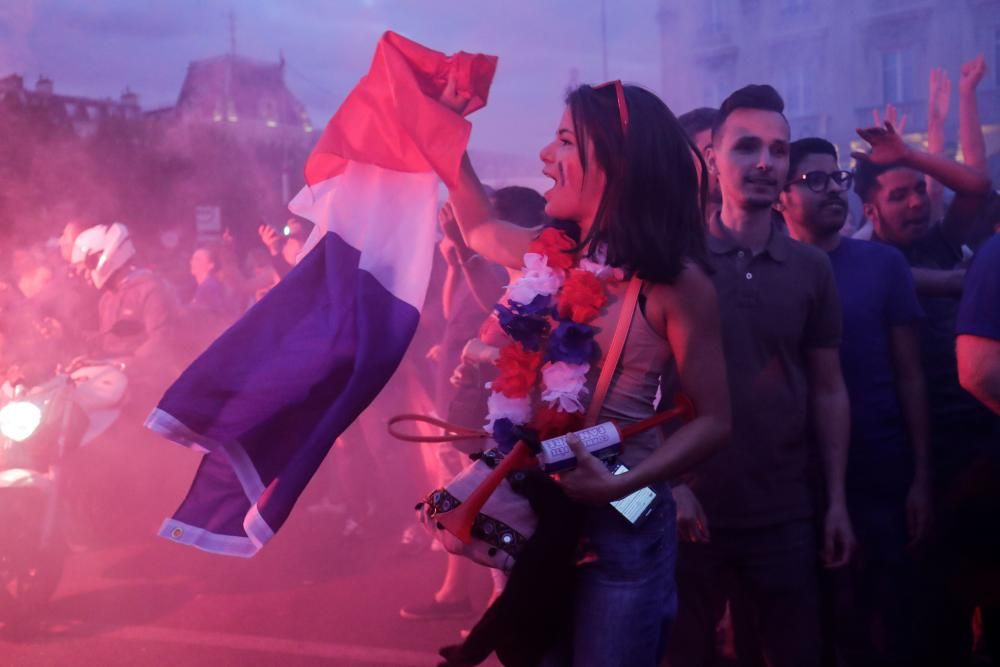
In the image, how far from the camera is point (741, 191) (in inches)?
127

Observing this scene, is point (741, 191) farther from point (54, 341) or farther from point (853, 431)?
point (54, 341)

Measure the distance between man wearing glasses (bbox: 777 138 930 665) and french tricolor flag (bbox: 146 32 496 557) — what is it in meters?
1.63

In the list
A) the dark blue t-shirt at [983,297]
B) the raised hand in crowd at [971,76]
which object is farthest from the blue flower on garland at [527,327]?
the raised hand in crowd at [971,76]

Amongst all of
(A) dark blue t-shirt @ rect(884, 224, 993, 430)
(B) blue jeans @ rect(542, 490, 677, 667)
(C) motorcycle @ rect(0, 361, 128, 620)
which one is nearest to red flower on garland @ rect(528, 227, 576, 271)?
(B) blue jeans @ rect(542, 490, 677, 667)

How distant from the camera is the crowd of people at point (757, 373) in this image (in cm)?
234

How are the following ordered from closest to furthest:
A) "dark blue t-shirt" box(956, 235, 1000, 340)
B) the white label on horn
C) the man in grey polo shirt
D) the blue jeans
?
1. the white label on horn
2. the blue jeans
3. "dark blue t-shirt" box(956, 235, 1000, 340)
4. the man in grey polo shirt

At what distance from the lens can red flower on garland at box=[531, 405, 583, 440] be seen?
2.32 metres

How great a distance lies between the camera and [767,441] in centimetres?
306

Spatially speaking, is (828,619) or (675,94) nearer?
(828,619)

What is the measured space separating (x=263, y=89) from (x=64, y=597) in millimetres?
6020

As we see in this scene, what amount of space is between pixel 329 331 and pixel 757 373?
1.32 metres

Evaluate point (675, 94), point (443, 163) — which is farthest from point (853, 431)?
point (675, 94)

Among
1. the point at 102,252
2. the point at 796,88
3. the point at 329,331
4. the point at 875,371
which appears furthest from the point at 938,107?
the point at 102,252

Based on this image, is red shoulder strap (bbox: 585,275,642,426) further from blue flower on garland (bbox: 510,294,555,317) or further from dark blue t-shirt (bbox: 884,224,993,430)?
dark blue t-shirt (bbox: 884,224,993,430)
